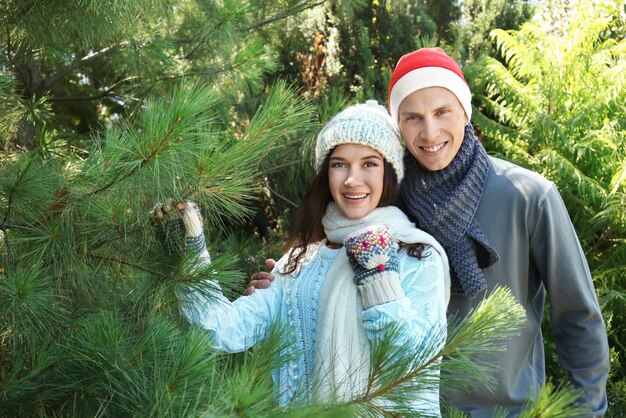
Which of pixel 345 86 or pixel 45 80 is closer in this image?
pixel 45 80

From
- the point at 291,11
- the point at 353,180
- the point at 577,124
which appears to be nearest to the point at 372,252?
the point at 353,180

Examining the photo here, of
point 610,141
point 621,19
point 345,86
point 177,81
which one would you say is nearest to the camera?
point 177,81

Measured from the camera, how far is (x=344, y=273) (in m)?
2.19

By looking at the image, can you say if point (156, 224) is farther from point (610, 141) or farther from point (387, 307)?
point (610, 141)

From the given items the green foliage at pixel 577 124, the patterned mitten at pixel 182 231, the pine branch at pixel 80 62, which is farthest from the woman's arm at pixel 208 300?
the green foliage at pixel 577 124

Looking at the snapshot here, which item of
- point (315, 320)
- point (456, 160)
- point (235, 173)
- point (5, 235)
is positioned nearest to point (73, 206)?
point (5, 235)

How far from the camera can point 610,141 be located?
445 centimetres

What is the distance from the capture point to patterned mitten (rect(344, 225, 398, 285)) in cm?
204

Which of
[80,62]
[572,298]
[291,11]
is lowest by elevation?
[572,298]

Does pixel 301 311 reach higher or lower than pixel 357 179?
lower

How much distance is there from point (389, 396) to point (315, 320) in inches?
28.8

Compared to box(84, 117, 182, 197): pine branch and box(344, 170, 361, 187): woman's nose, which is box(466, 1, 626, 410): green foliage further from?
box(84, 117, 182, 197): pine branch

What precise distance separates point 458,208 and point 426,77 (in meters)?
0.41

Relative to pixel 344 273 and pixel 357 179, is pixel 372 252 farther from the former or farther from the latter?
pixel 357 179
